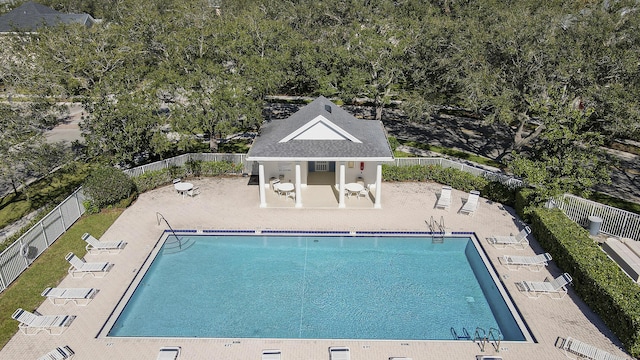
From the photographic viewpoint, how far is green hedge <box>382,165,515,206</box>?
2823cm

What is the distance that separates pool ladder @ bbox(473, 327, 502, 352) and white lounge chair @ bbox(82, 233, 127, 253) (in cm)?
1803

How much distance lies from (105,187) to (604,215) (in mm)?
28903

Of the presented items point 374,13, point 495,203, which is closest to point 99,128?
point 495,203

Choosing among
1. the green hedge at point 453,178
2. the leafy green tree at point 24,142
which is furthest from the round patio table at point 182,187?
the green hedge at point 453,178

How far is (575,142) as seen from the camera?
25.0 m

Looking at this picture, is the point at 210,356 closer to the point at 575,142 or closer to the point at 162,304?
the point at 162,304

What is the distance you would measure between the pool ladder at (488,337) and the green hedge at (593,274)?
442 centimetres

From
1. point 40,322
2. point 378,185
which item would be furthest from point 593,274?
point 40,322

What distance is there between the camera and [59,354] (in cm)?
1620

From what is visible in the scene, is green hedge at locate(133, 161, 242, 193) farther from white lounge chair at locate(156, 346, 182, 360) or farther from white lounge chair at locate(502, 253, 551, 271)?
white lounge chair at locate(502, 253, 551, 271)

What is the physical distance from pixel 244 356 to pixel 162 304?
18.5ft

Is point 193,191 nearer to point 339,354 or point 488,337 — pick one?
point 339,354

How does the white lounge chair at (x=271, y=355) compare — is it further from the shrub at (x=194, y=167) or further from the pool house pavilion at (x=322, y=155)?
the shrub at (x=194, y=167)

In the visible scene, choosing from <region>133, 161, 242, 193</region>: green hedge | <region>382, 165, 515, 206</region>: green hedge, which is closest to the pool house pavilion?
<region>382, 165, 515, 206</region>: green hedge
